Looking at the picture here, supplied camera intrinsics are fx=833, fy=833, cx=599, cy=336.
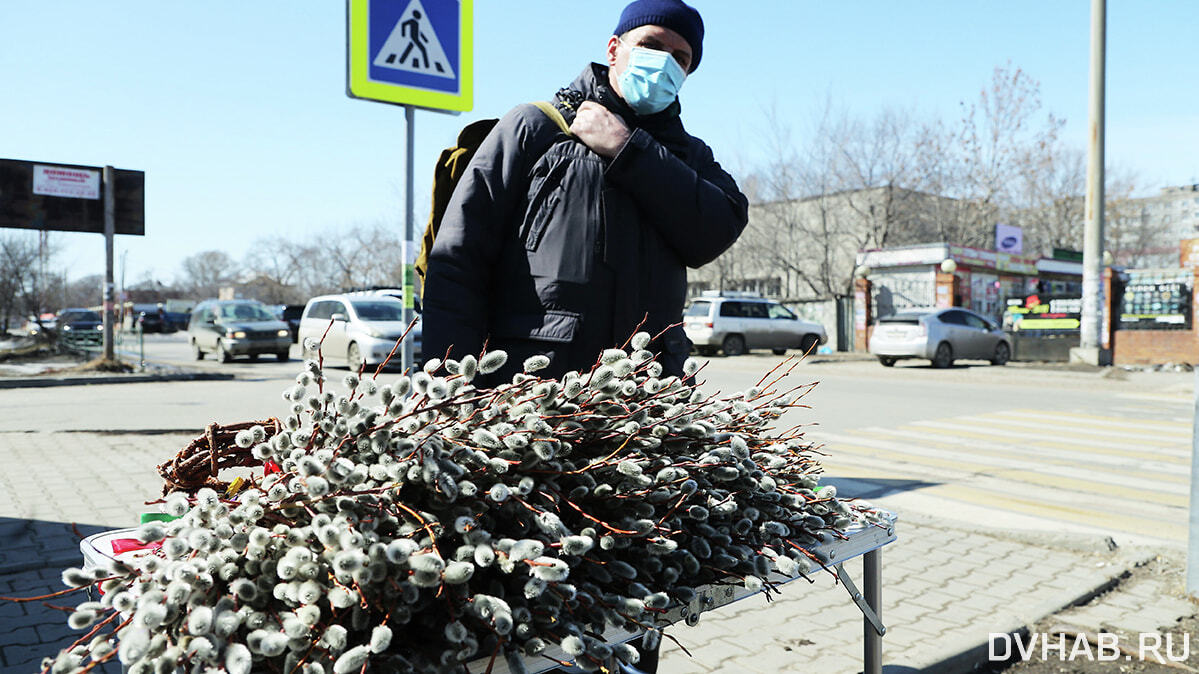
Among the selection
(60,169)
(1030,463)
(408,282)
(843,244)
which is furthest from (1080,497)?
(843,244)

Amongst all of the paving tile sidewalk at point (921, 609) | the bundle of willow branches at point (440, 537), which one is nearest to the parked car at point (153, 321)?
the paving tile sidewalk at point (921, 609)

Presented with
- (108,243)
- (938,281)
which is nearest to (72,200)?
(108,243)

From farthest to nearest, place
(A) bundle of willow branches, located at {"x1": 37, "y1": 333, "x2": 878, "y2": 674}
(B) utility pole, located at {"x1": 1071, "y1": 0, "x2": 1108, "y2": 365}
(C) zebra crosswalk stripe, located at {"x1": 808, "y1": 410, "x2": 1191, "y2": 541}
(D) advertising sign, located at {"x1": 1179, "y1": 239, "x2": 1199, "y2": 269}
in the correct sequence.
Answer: (D) advertising sign, located at {"x1": 1179, "y1": 239, "x2": 1199, "y2": 269} → (B) utility pole, located at {"x1": 1071, "y1": 0, "x2": 1108, "y2": 365} → (C) zebra crosswalk stripe, located at {"x1": 808, "y1": 410, "x2": 1191, "y2": 541} → (A) bundle of willow branches, located at {"x1": 37, "y1": 333, "x2": 878, "y2": 674}

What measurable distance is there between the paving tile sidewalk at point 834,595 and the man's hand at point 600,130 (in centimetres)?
201

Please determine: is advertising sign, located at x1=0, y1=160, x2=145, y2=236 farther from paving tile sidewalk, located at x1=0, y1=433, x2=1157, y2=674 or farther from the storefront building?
the storefront building

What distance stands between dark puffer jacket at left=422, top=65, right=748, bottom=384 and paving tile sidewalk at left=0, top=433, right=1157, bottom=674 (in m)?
1.64

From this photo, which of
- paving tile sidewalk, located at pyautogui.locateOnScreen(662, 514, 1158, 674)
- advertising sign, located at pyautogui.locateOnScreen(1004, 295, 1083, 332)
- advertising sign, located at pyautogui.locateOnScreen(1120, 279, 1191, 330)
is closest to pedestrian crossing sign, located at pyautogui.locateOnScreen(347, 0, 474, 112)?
paving tile sidewalk, located at pyautogui.locateOnScreen(662, 514, 1158, 674)

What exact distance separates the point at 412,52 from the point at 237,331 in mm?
19936

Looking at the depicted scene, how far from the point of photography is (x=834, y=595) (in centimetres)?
397

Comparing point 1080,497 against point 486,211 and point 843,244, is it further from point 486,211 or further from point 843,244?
point 843,244

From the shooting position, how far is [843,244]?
126ft

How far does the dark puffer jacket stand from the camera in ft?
6.75

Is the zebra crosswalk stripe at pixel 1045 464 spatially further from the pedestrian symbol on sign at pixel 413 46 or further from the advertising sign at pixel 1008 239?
the advertising sign at pixel 1008 239

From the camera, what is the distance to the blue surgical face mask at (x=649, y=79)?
2.17 m
